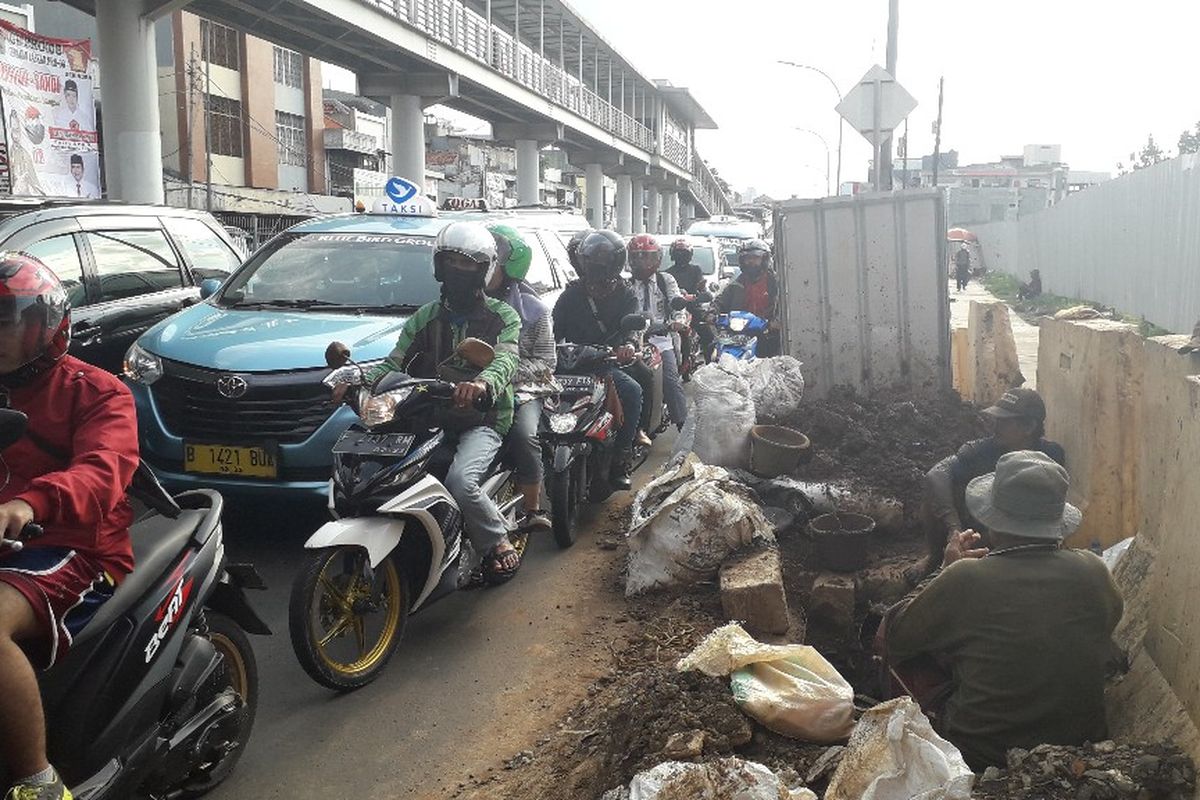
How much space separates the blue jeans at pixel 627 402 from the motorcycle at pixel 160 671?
12.4 ft

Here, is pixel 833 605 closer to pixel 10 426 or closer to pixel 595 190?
pixel 10 426

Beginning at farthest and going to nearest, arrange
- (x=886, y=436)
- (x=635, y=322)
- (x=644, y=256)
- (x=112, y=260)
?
(x=644, y=256) → (x=112, y=260) → (x=886, y=436) → (x=635, y=322)

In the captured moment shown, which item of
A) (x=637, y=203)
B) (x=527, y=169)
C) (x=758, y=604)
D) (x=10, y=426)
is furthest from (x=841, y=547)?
(x=637, y=203)

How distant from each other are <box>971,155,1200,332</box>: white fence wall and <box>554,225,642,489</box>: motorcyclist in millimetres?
9590

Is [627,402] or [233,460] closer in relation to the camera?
[233,460]

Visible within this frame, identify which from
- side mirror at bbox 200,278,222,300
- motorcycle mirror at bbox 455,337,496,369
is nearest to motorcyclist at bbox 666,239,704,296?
side mirror at bbox 200,278,222,300

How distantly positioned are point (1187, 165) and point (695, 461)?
13.2 metres

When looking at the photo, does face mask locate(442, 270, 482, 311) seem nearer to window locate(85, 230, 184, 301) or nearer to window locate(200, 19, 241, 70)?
window locate(85, 230, 184, 301)

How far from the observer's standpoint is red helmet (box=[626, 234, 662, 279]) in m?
8.17

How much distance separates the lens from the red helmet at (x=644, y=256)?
817 cm

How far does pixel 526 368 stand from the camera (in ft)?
18.5

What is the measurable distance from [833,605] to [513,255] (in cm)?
252

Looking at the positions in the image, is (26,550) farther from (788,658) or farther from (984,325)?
(984,325)

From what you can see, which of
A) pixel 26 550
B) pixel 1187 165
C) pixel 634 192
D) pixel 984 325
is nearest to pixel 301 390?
pixel 26 550
